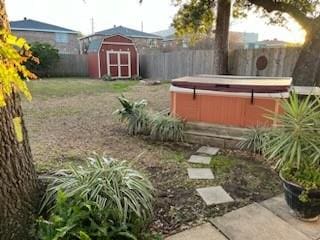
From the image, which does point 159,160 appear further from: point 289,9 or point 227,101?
point 289,9

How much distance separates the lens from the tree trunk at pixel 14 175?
1.88 metres

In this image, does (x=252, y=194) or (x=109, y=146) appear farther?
(x=109, y=146)

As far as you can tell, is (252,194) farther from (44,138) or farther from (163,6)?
(163,6)

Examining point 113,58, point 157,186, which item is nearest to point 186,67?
point 113,58

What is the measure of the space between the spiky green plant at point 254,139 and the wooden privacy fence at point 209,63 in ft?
17.1

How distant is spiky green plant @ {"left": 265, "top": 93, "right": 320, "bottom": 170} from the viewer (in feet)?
7.98

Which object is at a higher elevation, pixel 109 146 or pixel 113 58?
pixel 113 58

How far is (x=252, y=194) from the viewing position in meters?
2.87

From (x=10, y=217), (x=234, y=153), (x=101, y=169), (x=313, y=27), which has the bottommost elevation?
(x=234, y=153)

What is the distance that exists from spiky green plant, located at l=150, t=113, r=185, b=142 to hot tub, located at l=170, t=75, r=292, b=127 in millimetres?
278

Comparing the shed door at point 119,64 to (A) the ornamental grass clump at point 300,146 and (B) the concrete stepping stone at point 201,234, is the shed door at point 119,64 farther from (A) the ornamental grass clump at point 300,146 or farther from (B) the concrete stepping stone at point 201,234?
(B) the concrete stepping stone at point 201,234

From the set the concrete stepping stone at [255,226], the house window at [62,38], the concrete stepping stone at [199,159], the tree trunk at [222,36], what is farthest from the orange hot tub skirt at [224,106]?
the house window at [62,38]

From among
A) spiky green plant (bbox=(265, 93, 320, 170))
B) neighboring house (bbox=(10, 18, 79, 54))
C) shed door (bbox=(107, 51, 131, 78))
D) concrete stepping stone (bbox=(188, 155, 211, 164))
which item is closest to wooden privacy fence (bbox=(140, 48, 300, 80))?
shed door (bbox=(107, 51, 131, 78))

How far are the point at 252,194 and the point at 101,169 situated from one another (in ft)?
5.06
